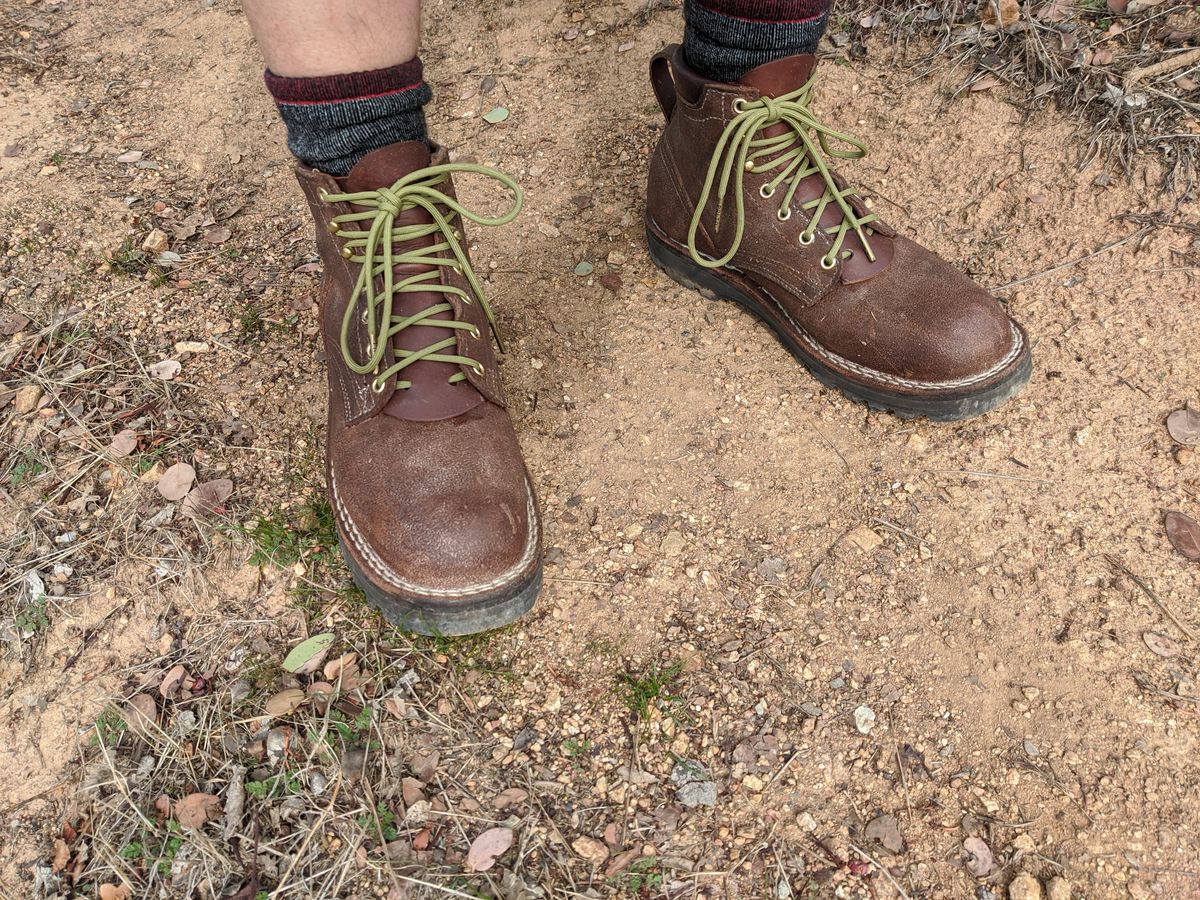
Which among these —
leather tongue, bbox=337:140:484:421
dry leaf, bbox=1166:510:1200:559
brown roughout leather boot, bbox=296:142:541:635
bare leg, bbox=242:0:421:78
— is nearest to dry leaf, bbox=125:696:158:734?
brown roughout leather boot, bbox=296:142:541:635

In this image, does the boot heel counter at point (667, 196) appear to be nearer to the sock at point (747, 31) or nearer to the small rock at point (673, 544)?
the sock at point (747, 31)

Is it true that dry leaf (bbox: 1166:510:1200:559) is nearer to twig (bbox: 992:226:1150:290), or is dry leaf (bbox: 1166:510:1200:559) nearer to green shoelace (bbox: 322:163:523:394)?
twig (bbox: 992:226:1150:290)

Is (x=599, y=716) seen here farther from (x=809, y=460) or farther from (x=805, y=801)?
(x=809, y=460)

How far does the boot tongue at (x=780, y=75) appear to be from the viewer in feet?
5.43

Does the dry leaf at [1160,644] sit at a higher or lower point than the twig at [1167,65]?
lower

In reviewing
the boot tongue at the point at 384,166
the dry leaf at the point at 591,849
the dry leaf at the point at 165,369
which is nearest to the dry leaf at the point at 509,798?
the dry leaf at the point at 591,849

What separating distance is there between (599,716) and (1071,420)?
122 centimetres

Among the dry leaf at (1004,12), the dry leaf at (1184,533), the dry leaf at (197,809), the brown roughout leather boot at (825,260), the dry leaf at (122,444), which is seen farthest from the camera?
the dry leaf at (1004,12)

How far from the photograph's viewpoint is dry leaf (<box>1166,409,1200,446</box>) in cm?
174

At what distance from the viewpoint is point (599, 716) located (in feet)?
4.88

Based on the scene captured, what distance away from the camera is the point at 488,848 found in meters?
1.34

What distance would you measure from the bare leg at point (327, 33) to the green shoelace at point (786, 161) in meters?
0.70

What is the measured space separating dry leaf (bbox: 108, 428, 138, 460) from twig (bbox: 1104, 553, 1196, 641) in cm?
209

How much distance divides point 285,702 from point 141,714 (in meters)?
0.27
